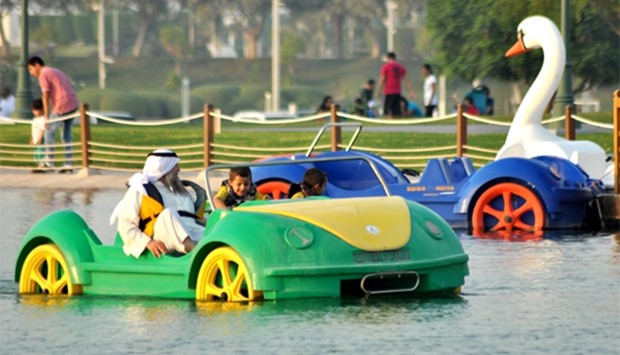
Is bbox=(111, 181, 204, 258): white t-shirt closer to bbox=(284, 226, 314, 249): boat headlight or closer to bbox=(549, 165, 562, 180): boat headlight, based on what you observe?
bbox=(284, 226, 314, 249): boat headlight

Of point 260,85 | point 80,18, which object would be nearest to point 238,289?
point 260,85

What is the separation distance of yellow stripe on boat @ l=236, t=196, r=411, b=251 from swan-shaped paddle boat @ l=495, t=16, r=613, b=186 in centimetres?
766

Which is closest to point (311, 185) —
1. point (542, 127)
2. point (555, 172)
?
point (555, 172)

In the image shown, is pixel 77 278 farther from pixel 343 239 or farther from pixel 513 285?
pixel 513 285

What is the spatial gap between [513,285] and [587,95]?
74.5 metres

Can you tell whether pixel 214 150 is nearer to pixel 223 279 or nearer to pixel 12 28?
pixel 223 279

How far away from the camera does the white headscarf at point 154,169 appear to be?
1330 cm

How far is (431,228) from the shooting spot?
42.3 feet

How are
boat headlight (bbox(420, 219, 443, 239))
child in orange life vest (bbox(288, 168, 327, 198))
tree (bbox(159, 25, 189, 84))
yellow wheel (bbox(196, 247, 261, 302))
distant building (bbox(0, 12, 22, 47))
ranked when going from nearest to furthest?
yellow wheel (bbox(196, 247, 261, 302)) < boat headlight (bbox(420, 219, 443, 239)) < child in orange life vest (bbox(288, 168, 327, 198)) < tree (bbox(159, 25, 189, 84)) < distant building (bbox(0, 12, 22, 47))

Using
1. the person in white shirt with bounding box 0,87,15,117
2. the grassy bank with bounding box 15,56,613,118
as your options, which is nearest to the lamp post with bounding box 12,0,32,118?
the person in white shirt with bounding box 0,87,15,117

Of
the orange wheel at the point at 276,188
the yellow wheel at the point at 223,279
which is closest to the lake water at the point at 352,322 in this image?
the yellow wheel at the point at 223,279

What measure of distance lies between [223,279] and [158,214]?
2.72 feet

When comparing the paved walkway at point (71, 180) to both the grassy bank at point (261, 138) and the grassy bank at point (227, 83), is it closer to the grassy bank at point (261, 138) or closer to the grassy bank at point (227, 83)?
the grassy bank at point (261, 138)

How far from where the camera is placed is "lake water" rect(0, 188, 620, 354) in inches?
432
